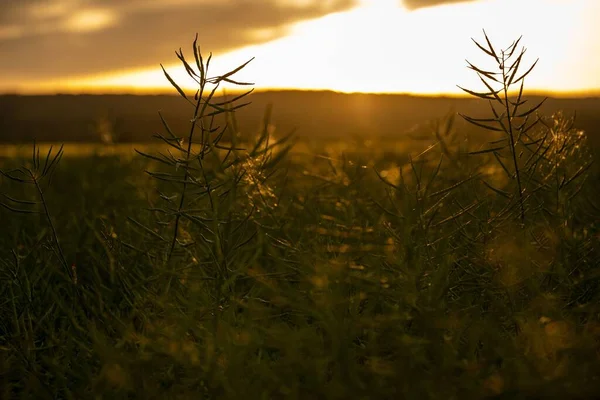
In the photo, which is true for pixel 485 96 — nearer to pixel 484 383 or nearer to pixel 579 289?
pixel 579 289

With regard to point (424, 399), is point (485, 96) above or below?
above

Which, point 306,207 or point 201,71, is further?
point 306,207

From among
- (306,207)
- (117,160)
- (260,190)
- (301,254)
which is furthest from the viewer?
(117,160)

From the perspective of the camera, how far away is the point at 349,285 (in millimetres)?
1209

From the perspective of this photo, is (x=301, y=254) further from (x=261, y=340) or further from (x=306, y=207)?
(x=306, y=207)

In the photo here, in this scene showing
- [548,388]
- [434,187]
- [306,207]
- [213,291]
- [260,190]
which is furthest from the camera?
[434,187]

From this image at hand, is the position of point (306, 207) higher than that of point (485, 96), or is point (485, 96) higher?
point (485, 96)

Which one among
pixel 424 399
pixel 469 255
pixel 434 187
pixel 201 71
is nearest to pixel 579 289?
pixel 469 255

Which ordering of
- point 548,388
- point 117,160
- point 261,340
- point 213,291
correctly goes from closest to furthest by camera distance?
point 548,388 < point 261,340 < point 213,291 < point 117,160

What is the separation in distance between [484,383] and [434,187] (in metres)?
1.02

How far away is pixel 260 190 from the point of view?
149 centimetres

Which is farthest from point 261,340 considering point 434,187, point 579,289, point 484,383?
point 434,187

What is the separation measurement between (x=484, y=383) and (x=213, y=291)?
1.88 feet

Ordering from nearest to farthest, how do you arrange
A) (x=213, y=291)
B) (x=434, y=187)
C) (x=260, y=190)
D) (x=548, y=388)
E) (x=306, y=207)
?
(x=548, y=388), (x=213, y=291), (x=260, y=190), (x=306, y=207), (x=434, y=187)
